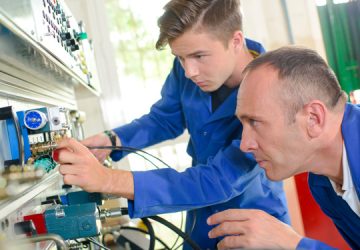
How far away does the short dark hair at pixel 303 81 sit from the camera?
106cm

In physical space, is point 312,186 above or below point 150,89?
below

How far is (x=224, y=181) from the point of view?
4.03 ft

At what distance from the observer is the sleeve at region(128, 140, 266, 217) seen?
Answer: 3.61 feet

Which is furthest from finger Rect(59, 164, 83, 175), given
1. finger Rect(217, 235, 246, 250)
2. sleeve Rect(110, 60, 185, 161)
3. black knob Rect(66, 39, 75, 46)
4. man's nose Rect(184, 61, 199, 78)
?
sleeve Rect(110, 60, 185, 161)

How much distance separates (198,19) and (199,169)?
0.48 meters

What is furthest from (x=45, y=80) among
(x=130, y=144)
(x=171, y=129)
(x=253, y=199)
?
(x=253, y=199)

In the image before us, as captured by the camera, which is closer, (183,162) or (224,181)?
(224,181)

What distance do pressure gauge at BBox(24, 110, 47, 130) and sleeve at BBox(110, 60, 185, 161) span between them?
0.61 m

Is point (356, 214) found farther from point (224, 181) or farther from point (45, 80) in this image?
point (45, 80)

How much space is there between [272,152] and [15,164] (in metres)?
0.63

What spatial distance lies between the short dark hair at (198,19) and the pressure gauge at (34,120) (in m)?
0.51

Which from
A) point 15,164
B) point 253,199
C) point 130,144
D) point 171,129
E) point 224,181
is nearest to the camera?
point 15,164

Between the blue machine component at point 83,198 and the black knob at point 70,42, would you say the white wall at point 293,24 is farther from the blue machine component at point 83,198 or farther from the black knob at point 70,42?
the blue machine component at point 83,198

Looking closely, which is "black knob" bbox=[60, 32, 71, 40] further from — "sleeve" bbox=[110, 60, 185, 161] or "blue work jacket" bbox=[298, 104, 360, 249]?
"blue work jacket" bbox=[298, 104, 360, 249]
